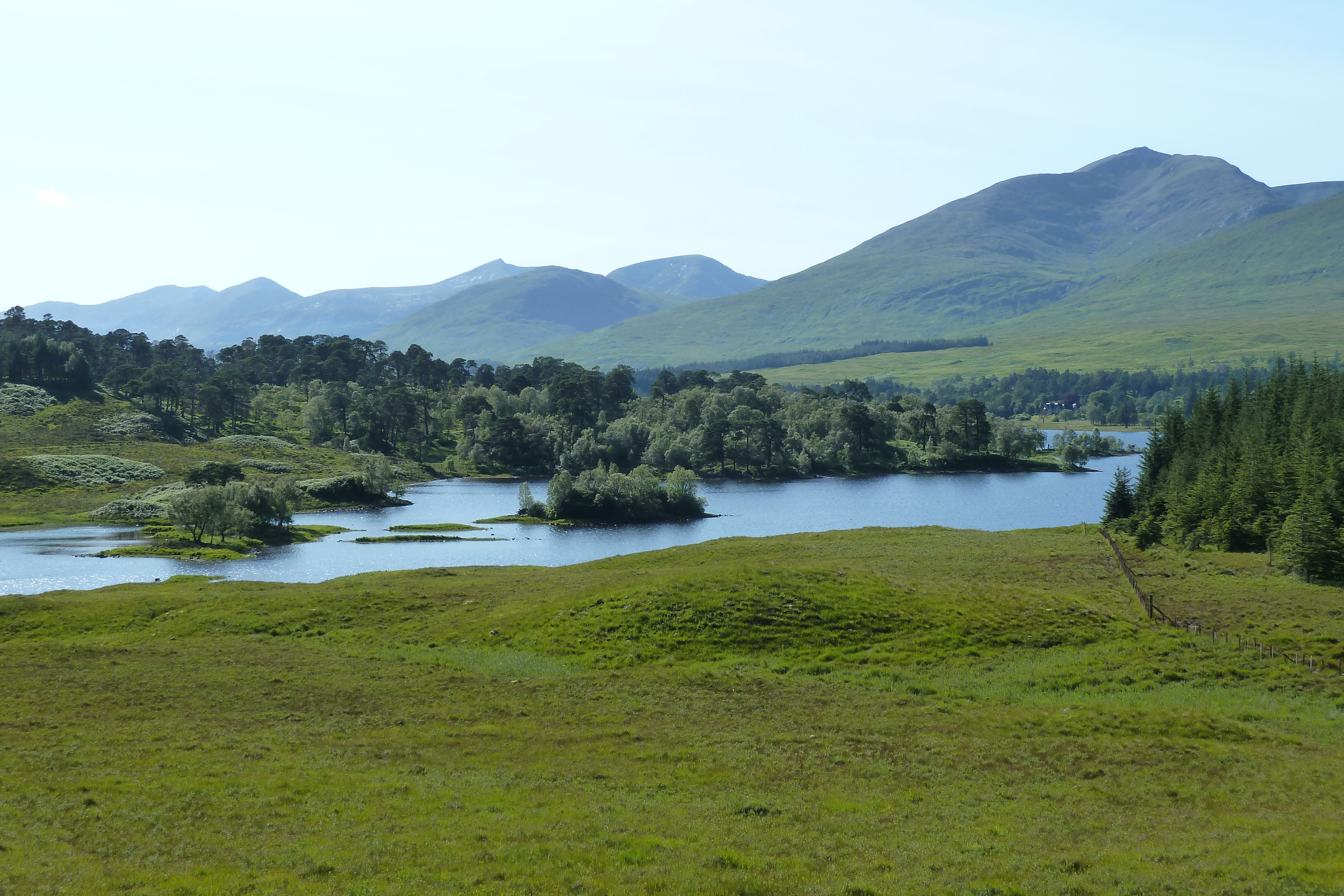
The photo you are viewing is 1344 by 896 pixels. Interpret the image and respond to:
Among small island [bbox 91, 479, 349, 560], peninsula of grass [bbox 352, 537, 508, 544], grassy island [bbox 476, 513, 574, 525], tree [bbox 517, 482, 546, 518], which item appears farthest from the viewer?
tree [bbox 517, 482, 546, 518]

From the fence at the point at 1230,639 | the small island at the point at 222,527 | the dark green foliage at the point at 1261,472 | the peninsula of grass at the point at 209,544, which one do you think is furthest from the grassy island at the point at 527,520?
the fence at the point at 1230,639

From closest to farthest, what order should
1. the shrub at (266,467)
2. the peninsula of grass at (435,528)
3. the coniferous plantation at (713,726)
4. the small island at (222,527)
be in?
the coniferous plantation at (713,726) → the small island at (222,527) → the peninsula of grass at (435,528) → the shrub at (266,467)

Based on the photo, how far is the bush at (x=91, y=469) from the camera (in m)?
173

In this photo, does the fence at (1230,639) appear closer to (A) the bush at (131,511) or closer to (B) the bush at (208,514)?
(B) the bush at (208,514)

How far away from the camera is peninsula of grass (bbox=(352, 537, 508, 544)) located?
5241 inches

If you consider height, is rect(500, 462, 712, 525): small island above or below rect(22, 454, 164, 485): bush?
below

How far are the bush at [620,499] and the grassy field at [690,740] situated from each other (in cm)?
9510

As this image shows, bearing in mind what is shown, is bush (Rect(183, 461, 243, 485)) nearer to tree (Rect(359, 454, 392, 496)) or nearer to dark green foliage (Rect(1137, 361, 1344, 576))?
tree (Rect(359, 454, 392, 496))

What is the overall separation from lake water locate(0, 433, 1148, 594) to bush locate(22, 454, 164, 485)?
38.4 metres

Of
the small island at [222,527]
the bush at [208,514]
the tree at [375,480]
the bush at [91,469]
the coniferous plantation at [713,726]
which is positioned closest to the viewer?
the coniferous plantation at [713,726]

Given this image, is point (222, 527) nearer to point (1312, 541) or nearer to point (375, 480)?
point (375, 480)

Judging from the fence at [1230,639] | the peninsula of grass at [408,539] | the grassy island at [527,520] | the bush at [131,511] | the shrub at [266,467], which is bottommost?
the grassy island at [527,520]

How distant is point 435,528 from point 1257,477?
11093 centimetres

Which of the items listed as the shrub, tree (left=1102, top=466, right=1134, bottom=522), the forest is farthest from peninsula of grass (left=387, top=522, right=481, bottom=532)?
the forest
